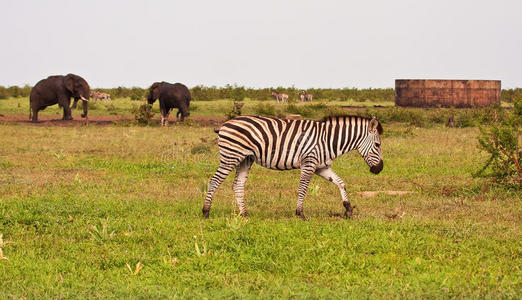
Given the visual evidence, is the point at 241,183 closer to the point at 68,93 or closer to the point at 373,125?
the point at 373,125

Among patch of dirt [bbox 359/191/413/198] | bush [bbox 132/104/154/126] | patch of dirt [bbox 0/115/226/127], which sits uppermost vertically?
bush [bbox 132/104/154/126]

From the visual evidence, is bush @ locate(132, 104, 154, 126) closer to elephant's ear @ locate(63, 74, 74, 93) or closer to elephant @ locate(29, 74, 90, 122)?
elephant @ locate(29, 74, 90, 122)

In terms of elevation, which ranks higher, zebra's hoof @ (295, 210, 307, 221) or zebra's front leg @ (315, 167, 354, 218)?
zebra's front leg @ (315, 167, 354, 218)

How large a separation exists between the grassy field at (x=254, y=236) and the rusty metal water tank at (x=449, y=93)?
72.3ft

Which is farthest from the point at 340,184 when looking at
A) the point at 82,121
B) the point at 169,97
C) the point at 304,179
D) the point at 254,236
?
the point at 82,121

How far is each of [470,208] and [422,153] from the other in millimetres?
7230

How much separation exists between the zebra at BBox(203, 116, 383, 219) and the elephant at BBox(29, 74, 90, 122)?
70.8 feet

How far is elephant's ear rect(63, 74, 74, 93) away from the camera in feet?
99.4

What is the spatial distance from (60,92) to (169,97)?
505 cm

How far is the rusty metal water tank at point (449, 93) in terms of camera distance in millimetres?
37281

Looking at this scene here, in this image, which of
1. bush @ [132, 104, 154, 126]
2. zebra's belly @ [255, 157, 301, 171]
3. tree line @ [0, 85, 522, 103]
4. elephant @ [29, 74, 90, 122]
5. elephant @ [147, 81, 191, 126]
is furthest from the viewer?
tree line @ [0, 85, 522, 103]

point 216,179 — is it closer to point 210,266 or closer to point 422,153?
point 210,266

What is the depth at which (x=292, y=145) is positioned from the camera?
402 inches

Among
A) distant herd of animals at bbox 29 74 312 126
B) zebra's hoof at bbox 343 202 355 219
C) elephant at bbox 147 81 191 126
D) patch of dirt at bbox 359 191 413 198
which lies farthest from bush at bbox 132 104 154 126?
zebra's hoof at bbox 343 202 355 219
